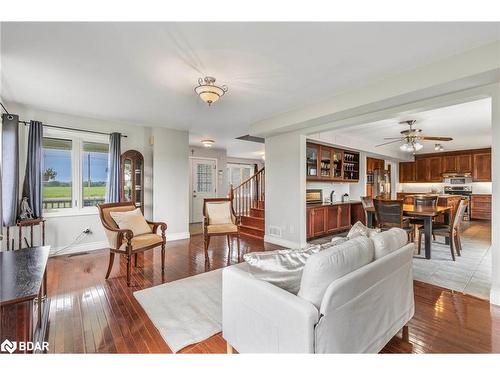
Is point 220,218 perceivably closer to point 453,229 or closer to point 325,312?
point 325,312

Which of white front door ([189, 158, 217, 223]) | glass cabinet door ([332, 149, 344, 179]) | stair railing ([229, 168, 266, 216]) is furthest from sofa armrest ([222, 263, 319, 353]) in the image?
white front door ([189, 158, 217, 223])

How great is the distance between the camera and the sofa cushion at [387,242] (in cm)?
166

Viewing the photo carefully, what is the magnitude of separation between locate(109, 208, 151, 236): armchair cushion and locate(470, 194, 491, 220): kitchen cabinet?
10090mm

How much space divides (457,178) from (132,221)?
10089 millimetres

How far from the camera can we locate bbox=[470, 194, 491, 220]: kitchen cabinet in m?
7.66

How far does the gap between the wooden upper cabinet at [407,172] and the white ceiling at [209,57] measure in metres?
7.74

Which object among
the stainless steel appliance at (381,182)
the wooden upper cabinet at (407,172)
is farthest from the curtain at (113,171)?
the wooden upper cabinet at (407,172)

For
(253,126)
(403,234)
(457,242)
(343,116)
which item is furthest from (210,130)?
(457,242)

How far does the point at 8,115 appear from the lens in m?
3.38

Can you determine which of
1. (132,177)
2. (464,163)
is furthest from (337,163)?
(464,163)

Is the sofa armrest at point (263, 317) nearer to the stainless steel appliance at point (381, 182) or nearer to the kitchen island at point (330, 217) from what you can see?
the kitchen island at point (330, 217)

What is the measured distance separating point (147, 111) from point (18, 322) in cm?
333

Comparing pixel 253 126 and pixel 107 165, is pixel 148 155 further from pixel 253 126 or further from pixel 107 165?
pixel 253 126

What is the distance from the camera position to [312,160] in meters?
5.29
